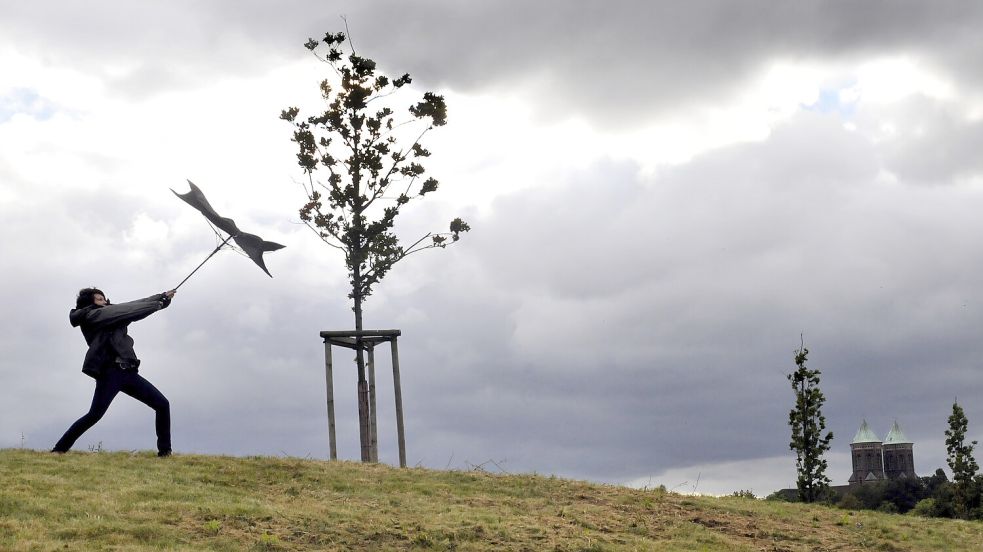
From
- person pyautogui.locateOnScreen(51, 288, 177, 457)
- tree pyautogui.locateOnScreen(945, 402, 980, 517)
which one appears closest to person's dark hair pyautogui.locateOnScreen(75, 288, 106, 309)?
person pyautogui.locateOnScreen(51, 288, 177, 457)

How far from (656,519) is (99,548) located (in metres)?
9.41

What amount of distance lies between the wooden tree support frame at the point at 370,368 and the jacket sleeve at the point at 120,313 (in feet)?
16.5

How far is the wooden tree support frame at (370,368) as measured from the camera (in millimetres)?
24078

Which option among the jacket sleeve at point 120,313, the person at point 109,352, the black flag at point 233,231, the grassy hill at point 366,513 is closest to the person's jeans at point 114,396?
the person at point 109,352

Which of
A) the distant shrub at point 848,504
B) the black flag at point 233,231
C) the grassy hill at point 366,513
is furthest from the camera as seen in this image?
the distant shrub at point 848,504

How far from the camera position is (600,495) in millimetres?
21094

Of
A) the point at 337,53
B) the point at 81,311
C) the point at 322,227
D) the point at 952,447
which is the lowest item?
the point at 952,447

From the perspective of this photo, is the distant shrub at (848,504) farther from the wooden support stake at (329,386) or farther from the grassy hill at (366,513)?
the wooden support stake at (329,386)

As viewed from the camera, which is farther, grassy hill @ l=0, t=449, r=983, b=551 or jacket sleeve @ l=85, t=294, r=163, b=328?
jacket sleeve @ l=85, t=294, r=163, b=328

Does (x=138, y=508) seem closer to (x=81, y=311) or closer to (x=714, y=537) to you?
(x=81, y=311)

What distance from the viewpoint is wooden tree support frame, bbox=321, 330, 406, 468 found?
24.1 m

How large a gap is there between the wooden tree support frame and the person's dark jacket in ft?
16.7

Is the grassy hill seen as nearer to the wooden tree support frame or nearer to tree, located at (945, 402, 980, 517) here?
the wooden tree support frame

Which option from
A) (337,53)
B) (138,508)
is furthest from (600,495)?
(337,53)
